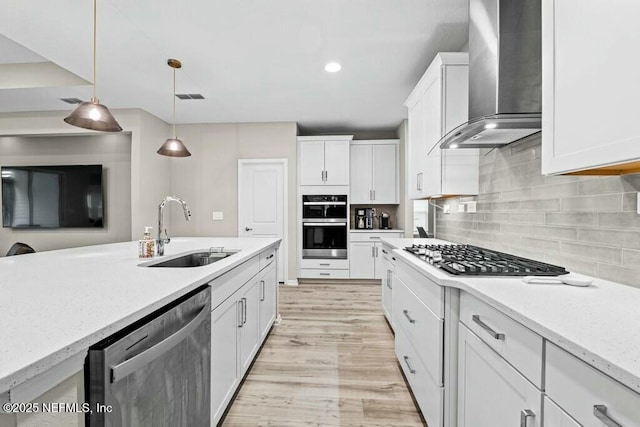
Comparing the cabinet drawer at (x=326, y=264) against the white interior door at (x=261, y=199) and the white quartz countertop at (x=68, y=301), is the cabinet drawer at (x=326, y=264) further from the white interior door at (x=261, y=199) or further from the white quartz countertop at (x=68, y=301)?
the white quartz countertop at (x=68, y=301)

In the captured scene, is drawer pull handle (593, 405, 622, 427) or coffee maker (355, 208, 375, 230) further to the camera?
coffee maker (355, 208, 375, 230)

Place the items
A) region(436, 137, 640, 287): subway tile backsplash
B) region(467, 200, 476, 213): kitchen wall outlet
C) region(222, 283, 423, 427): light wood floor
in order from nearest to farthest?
region(436, 137, 640, 287): subway tile backsplash → region(222, 283, 423, 427): light wood floor → region(467, 200, 476, 213): kitchen wall outlet

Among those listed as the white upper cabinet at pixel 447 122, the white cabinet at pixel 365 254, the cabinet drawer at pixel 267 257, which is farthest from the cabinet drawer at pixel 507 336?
the white cabinet at pixel 365 254

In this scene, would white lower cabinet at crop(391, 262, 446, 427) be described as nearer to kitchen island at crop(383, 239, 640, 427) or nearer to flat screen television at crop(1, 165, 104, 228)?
kitchen island at crop(383, 239, 640, 427)

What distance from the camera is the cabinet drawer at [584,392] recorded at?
58cm

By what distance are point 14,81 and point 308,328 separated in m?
4.45

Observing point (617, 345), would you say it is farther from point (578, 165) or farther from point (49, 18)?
point (49, 18)

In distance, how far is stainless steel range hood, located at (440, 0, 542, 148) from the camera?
1.56 meters

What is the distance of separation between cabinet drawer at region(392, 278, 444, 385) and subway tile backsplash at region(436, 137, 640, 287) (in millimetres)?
697

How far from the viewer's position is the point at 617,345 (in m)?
0.66

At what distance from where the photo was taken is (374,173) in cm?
534

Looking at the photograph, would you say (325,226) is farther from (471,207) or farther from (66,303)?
(66,303)

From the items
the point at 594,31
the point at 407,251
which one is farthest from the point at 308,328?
the point at 594,31

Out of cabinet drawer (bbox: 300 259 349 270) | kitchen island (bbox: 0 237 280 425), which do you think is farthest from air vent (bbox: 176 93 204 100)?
cabinet drawer (bbox: 300 259 349 270)
